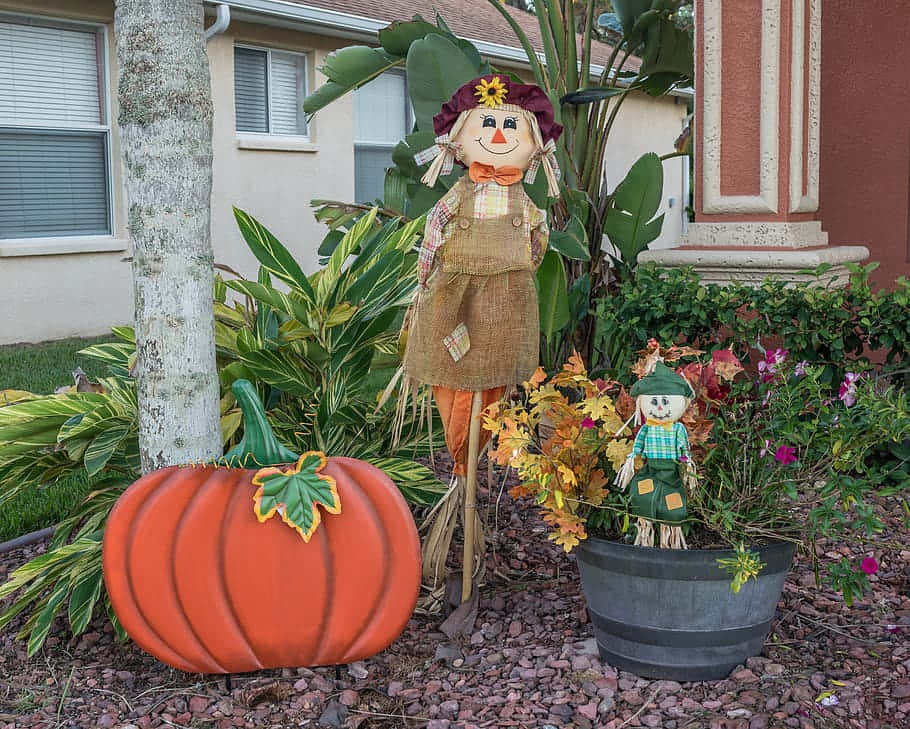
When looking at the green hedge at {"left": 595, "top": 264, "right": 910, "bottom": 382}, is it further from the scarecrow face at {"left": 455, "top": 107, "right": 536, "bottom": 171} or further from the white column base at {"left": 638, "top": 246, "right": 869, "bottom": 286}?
the scarecrow face at {"left": 455, "top": 107, "right": 536, "bottom": 171}

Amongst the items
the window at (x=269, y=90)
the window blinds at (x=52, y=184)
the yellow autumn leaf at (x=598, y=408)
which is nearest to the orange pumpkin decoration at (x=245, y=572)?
the yellow autumn leaf at (x=598, y=408)

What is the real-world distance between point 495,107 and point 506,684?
1.52 meters

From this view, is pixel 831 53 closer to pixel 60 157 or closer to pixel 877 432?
pixel 877 432

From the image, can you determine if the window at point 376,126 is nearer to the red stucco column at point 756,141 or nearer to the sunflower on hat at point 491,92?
the red stucco column at point 756,141

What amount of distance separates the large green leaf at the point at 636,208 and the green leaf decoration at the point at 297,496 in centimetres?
272

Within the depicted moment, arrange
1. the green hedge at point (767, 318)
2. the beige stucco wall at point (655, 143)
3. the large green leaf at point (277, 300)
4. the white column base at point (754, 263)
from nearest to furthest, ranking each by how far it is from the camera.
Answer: the large green leaf at point (277, 300) → the green hedge at point (767, 318) → the white column base at point (754, 263) → the beige stucco wall at point (655, 143)

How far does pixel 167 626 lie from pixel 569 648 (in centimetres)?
108

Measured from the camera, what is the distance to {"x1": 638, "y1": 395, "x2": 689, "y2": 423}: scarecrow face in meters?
2.45

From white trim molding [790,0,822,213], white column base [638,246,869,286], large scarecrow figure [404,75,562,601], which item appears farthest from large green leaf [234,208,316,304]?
white trim molding [790,0,822,213]

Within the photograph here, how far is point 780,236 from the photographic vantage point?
436cm

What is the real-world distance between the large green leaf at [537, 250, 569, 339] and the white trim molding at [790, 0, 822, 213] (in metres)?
1.10

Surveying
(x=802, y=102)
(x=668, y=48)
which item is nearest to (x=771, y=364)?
(x=802, y=102)

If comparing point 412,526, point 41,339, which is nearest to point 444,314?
point 412,526

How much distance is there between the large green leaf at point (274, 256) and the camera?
3.14 metres
